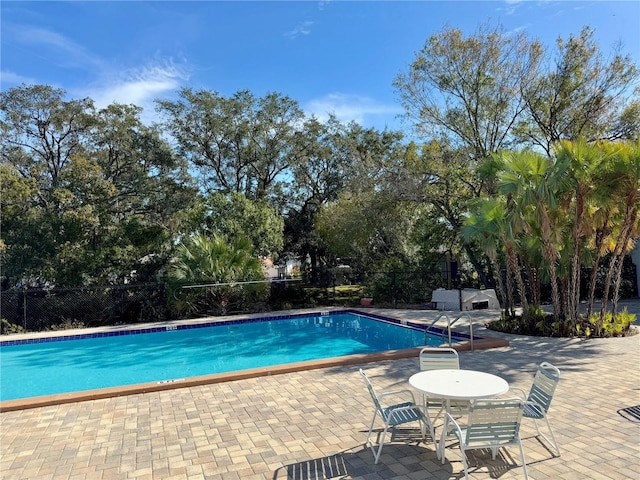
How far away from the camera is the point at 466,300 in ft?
44.8

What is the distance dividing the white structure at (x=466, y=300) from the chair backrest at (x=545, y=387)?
9414mm

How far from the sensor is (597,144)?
27.9ft

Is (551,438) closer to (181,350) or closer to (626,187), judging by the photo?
(626,187)

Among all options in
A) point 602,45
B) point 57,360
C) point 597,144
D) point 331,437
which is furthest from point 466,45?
point 57,360

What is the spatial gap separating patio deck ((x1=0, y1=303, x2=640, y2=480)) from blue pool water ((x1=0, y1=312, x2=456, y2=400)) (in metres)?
3.26

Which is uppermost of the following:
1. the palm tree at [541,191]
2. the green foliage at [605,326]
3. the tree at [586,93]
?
the tree at [586,93]

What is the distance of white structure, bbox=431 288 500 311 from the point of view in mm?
13680

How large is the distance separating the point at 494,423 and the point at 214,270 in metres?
12.3

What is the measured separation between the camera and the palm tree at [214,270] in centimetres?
1448

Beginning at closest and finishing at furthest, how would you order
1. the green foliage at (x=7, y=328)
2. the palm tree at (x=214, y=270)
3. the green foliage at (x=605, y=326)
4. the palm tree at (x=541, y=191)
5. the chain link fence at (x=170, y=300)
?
the palm tree at (x=541, y=191)
the green foliage at (x=605, y=326)
the green foliage at (x=7, y=328)
the chain link fence at (x=170, y=300)
the palm tree at (x=214, y=270)

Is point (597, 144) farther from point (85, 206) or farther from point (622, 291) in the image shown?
point (85, 206)

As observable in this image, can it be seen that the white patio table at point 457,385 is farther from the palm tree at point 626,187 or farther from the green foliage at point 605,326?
the green foliage at point 605,326

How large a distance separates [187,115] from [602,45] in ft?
51.2

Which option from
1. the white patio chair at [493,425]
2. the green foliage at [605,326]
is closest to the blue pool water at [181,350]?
the green foliage at [605,326]
